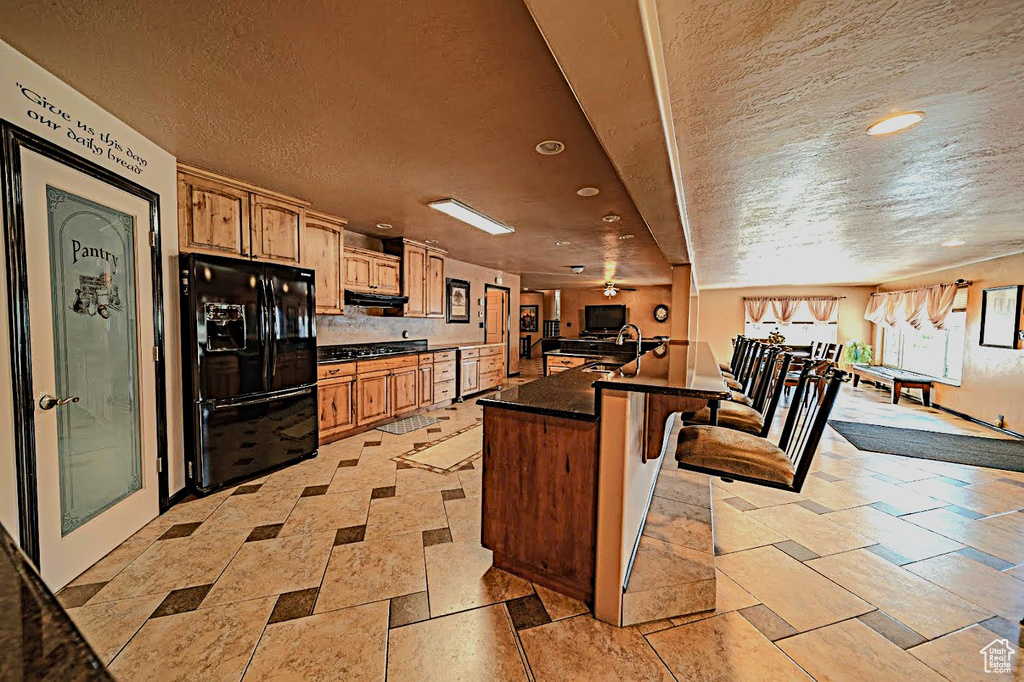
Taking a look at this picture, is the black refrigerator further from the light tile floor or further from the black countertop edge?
the black countertop edge

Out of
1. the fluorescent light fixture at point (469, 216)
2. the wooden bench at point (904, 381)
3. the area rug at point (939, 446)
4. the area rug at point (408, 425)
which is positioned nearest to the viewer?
the fluorescent light fixture at point (469, 216)

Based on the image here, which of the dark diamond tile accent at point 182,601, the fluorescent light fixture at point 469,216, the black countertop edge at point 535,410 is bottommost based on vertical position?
the dark diamond tile accent at point 182,601

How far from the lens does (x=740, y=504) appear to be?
2830 millimetres

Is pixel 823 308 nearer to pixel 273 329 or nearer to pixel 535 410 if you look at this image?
pixel 535 410

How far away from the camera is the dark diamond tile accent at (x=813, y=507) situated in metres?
2.75

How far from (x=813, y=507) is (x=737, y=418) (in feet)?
3.60

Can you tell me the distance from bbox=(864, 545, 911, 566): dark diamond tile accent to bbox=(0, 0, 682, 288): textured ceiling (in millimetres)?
2803

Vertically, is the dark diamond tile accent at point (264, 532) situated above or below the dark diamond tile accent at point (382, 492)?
below

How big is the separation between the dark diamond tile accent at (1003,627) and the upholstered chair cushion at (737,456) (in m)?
1.12

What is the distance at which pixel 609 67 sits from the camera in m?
1.31

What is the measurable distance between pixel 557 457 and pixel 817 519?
2.14 m

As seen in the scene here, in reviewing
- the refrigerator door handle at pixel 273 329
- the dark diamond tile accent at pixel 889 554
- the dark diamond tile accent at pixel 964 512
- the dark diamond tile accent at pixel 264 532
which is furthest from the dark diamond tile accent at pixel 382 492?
the dark diamond tile accent at pixel 964 512

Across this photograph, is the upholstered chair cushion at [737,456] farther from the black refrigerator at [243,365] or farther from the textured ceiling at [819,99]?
the black refrigerator at [243,365]

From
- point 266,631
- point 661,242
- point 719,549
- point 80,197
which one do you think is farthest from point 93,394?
point 661,242
